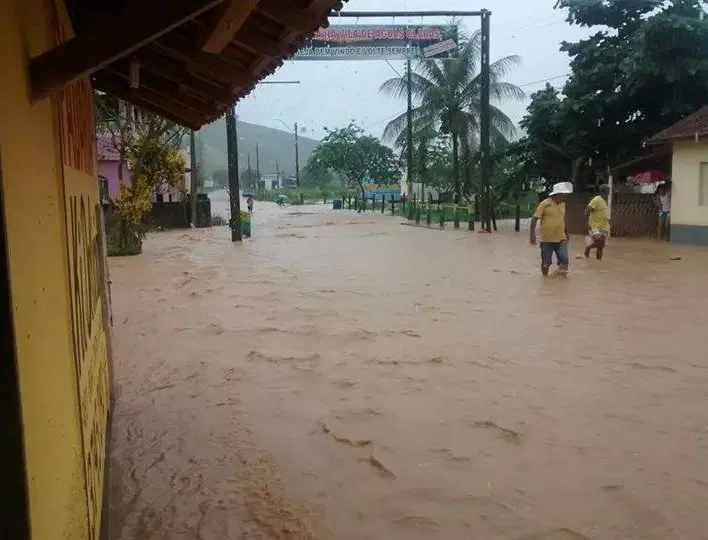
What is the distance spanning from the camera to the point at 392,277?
14109 mm

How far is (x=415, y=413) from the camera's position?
5.69 meters

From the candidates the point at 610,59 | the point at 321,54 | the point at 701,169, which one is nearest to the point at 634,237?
the point at 701,169

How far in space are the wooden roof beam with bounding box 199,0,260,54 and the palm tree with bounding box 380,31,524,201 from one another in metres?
29.7

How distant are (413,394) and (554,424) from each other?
130 cm

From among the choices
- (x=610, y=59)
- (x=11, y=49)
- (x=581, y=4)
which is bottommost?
(x=11, y=49)

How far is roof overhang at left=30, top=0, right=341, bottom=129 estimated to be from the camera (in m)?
2.12

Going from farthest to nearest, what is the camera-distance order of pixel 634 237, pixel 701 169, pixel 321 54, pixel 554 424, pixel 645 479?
pixel 321 54, pixel 634 237, pixel 701 169, pixel 554 424, pixel 645 479

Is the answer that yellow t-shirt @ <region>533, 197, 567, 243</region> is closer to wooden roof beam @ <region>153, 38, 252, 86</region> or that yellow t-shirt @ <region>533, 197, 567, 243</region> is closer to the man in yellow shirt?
the man in yellow shirt

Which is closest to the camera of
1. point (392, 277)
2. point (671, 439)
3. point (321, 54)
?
point (671, 439)

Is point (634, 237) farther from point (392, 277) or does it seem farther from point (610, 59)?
point (392, 277)

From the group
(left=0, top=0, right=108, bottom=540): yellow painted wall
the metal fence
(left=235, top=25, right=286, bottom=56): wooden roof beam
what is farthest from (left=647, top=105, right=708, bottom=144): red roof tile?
(left=0, top=0, right=108, bottom=540): yellow painted wall

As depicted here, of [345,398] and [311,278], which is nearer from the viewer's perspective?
[345,398]

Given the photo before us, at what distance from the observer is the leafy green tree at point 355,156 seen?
179 feet

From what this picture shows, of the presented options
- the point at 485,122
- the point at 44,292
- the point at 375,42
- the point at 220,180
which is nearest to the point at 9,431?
the point at 44,292
